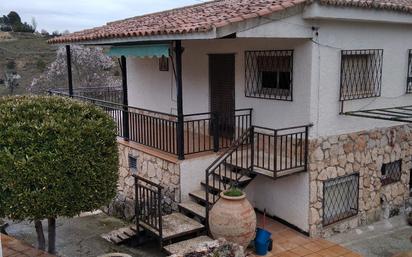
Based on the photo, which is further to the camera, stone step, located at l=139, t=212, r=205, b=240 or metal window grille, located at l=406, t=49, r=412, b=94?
metal window grille, located at l=406, t=49, r=412, b=94

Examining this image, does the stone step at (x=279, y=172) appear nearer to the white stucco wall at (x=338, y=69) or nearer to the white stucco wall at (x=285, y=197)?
the white stucco wall at (x=285, y=197)

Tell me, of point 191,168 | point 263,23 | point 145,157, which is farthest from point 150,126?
point 263,23

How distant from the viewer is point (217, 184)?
29.7 ft

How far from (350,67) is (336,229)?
3.55 meters

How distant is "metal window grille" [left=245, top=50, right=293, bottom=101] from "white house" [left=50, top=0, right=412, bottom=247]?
24 mm

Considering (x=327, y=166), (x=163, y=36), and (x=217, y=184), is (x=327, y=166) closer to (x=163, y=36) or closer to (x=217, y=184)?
(x=217, y=184)

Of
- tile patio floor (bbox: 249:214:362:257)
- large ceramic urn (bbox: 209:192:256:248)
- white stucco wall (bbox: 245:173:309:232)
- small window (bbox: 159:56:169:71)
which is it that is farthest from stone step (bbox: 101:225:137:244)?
small window (bbox: 159:56:169:71)

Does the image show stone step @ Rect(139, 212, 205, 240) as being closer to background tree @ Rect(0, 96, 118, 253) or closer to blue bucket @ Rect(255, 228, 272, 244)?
blue bucket @ Rect(255, 228, 272, 244)

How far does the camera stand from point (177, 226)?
8.20m

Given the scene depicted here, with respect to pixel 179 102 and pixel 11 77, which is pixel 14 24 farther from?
pixel 179 102

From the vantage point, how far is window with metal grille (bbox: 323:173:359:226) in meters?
9.58

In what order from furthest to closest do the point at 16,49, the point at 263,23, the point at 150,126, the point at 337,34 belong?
the point at 16,49 → the point at 150,126 → the point at 337,34 → the point at 263,23

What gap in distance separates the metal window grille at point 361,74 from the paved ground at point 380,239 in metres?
3.01

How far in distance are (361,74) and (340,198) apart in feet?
9.20
